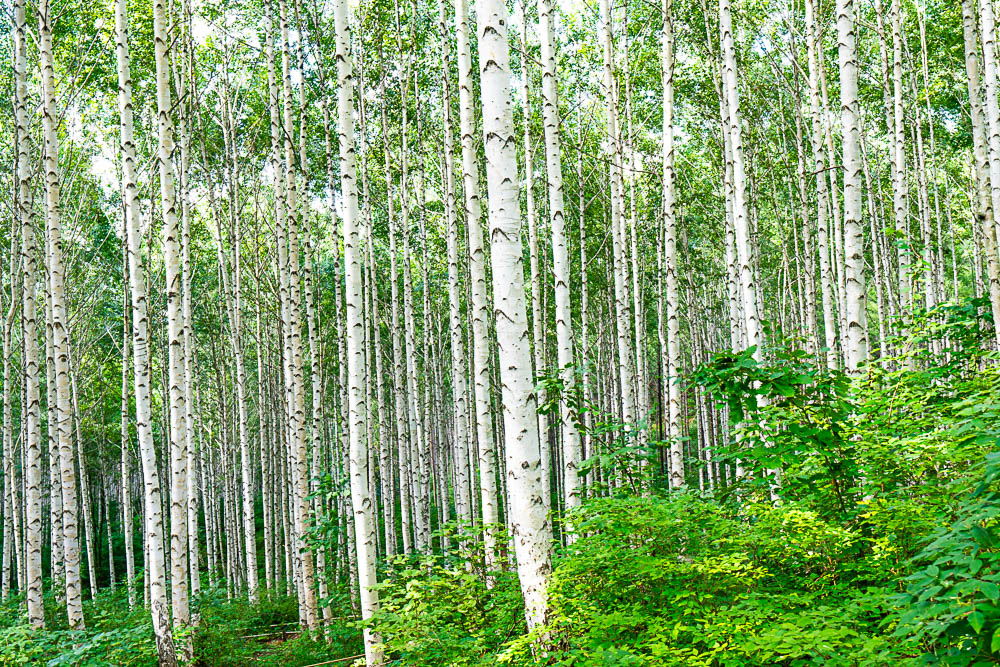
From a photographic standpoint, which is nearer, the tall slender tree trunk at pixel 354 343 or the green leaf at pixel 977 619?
the green leaf at pixel 977 619

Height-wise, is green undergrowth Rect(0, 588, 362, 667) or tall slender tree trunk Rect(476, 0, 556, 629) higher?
tall slender tree trunk Rect(476, 0, 556, 629)

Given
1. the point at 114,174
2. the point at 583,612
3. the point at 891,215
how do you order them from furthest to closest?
the point at 891,215
the point at 114,174
the point at 583,612

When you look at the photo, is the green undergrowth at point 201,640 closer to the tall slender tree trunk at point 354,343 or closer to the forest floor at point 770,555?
the tall slender tree trunk at point 354,343

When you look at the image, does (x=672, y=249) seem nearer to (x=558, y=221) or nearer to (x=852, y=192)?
(x=558, y=221)

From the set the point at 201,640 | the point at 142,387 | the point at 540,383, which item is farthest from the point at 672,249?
the point at 201,640

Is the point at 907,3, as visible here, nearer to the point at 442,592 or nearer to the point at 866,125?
the point at 866,125

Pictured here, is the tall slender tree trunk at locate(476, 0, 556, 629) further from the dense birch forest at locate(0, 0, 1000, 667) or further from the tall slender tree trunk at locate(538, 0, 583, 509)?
the tall slender tree trunk at locate(538, 0, 583, 509)

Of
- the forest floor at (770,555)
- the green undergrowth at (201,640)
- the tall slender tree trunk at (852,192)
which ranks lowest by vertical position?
the green undergrowth at (201,640)

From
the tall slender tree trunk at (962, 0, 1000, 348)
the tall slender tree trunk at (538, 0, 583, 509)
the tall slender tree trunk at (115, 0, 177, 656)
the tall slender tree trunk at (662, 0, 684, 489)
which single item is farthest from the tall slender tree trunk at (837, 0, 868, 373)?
the tall slender tree trunk at (115, 0, 177, 656)

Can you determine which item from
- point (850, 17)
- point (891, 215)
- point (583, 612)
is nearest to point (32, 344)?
Result: point (583, 612)

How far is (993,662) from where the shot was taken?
2.17 meters

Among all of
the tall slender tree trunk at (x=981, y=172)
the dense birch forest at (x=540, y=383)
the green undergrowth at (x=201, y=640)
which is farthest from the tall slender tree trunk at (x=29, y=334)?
the tall slender tree trunk at (x=981, y=172)

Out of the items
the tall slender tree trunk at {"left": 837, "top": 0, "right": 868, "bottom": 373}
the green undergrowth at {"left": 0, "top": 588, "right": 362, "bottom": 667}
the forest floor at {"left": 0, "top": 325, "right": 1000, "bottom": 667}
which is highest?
the tall slender tree trunk at {"left": 837, "top": 0, "right": 868, "bottom": 373}

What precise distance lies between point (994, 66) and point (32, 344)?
1168 centimetres
